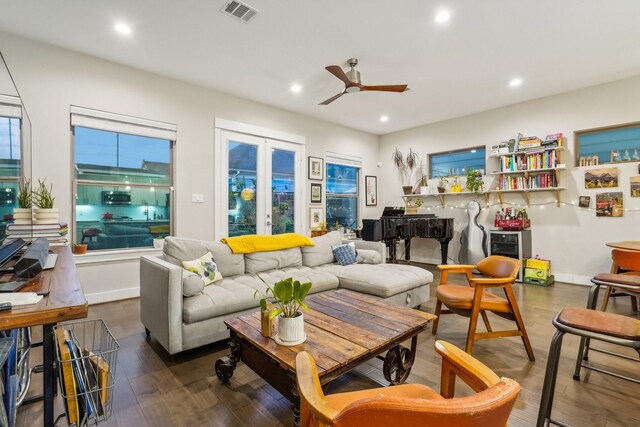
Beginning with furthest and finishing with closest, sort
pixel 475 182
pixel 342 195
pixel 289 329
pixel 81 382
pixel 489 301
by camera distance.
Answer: pixel 342 195
pixel 475 182
pixel 489 301
pixel 289 329
pixel 81 382

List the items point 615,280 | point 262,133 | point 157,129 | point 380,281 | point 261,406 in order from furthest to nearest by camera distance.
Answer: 1. point 262,133
2. point 157,129
3. point 380,281
4. point 615,280
5. point 261,406

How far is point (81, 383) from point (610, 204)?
6.23 m

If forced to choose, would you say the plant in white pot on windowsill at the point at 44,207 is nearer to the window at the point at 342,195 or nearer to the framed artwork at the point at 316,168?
the framed artwork at the point at 316,168

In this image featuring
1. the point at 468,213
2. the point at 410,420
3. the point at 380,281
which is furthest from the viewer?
the point at 468,213

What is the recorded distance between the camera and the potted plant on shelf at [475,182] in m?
5.73

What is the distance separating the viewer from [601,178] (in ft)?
15.0

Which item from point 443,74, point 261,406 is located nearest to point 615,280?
point 261,406

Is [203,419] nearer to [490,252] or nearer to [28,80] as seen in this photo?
[28,80]

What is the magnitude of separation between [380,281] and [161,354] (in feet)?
6.72

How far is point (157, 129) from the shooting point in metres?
4.23

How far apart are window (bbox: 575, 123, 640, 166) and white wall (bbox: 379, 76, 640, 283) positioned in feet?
0.40

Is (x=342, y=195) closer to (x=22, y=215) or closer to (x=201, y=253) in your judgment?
(x=201, y=253)

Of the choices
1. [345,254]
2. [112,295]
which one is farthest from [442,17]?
[112,295]

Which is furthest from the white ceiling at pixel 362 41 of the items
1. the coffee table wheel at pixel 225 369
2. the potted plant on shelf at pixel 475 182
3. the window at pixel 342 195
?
the coffee table wheel at pixel 225 369
